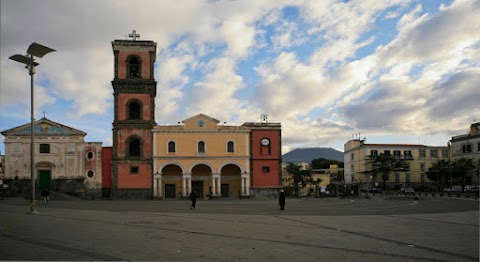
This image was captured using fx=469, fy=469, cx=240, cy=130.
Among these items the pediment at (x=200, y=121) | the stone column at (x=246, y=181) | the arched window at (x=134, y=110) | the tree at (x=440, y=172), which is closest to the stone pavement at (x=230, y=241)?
the arched window at (x=134, y=110)

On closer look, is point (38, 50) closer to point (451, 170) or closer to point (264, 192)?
point (264, 192)

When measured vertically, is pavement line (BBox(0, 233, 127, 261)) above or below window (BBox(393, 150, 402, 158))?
below

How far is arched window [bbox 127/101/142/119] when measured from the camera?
159 ft

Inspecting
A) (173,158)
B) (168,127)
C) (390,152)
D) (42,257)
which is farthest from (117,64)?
(390,152)

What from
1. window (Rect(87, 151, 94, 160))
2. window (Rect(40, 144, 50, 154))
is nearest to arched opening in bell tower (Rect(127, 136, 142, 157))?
window (Rect(87, 151, 94, 160))

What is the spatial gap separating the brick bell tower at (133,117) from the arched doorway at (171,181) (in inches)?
105

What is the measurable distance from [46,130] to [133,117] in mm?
8560

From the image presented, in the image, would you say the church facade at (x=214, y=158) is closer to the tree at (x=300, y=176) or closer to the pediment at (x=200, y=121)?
the pediment at (x=200, y=121)

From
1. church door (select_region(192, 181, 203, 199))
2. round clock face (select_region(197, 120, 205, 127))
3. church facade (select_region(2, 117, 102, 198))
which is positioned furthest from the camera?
church door (select_region(192, 181, 203, 199))

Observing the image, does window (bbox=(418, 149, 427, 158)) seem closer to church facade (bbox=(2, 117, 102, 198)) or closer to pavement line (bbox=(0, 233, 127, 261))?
church facade (bbox=(2, 117, 102, 198))

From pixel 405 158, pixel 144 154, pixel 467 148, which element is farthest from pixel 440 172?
pixel 144 154

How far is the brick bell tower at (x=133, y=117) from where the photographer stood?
4747 cm

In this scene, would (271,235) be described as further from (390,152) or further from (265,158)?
(390,152)

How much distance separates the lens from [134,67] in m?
49.2
